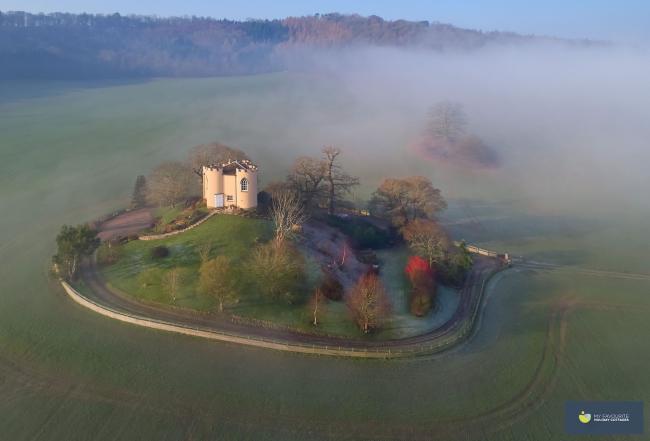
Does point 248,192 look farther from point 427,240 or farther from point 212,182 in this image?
point 427,240

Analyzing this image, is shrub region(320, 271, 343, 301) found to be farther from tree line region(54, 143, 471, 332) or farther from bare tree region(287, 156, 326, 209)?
bare tree region(287, 156, 326, 209)

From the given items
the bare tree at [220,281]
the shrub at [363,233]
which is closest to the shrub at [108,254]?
the bare tree at [220,281]

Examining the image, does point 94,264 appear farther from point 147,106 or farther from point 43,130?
point 147,106

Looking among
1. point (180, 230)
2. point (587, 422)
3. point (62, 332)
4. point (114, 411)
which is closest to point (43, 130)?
point (180, 230)

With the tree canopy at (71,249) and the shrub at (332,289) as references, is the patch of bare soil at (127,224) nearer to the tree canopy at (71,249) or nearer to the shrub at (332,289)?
the tree canopy at (71,249)
